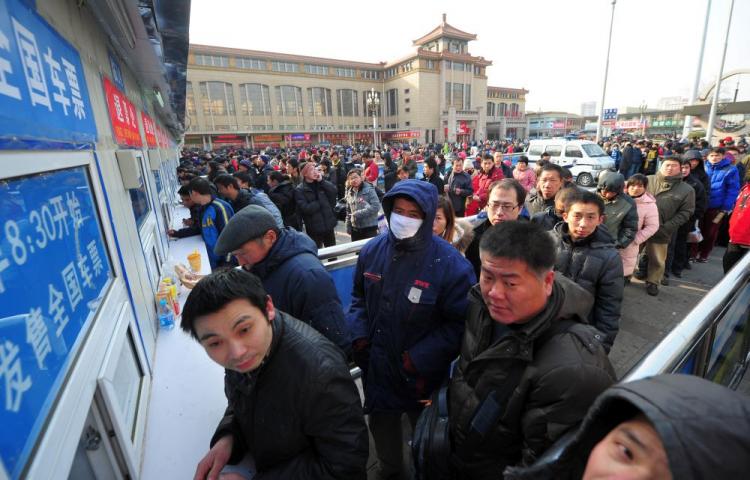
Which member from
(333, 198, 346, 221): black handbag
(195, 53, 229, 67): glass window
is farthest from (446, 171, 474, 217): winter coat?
(195, 53, 229, 67): glass window

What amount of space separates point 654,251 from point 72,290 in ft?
19.4

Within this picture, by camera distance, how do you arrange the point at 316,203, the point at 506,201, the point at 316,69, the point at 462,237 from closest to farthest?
the point at 506,201
the point at 462,237
the point at 316,203
the point at 316,69

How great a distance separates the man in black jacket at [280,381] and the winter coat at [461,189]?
16.4ft

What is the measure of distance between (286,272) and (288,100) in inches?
2146

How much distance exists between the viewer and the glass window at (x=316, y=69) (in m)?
52.0

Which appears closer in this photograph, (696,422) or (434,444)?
(696,422)

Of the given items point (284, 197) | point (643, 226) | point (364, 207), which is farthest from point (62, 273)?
point (643, 226)

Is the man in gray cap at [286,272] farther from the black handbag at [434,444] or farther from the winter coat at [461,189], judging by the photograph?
the winter coat at [461,189]

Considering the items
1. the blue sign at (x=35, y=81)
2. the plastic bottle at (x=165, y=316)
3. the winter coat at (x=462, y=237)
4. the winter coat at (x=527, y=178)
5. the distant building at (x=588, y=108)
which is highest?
the distant building at (x=588, y=108)

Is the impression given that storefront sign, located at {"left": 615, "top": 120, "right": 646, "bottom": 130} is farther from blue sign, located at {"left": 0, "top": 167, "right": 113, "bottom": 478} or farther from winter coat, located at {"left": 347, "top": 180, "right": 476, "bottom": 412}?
blue sign, located at {"left": 0, "top": 167, "right": 113, "bottom": 478}

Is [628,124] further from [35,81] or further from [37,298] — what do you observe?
[37,298]

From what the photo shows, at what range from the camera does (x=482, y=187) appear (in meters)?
5.97

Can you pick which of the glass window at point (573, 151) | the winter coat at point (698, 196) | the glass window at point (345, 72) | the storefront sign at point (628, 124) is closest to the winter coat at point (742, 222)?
the winter coat at point (698, 196)

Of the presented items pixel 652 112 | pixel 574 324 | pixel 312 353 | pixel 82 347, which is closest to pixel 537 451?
pixel 574 324
